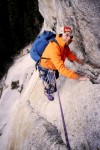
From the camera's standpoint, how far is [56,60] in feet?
23.4

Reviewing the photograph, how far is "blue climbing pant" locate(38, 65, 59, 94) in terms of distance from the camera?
8344 millimetres

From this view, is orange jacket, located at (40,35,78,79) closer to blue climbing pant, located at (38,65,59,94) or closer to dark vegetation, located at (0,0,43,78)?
blue climbing pant, located at (38,65,59,94)

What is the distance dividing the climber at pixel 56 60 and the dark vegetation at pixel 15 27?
382 inches

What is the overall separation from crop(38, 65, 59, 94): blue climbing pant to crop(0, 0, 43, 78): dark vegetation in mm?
9525

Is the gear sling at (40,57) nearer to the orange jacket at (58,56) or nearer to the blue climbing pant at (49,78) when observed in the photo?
the blue climbing pant at (49,78)

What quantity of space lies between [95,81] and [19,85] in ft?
25.3

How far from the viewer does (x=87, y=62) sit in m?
8.43

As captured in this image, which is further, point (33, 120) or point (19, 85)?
point (19, 85)

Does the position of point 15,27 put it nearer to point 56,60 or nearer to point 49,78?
point 49,78

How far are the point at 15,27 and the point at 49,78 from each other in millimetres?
11227

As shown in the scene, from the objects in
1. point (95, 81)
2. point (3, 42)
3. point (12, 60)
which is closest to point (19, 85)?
point (12, 60)

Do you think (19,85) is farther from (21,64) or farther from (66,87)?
(66,87)

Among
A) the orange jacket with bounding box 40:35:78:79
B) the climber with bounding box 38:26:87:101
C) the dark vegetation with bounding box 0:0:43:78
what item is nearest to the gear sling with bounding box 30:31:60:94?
the climber with bounding box 38:26:87:101

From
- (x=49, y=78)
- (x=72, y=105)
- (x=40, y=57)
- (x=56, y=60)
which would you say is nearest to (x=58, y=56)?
(x=56, y=60)
